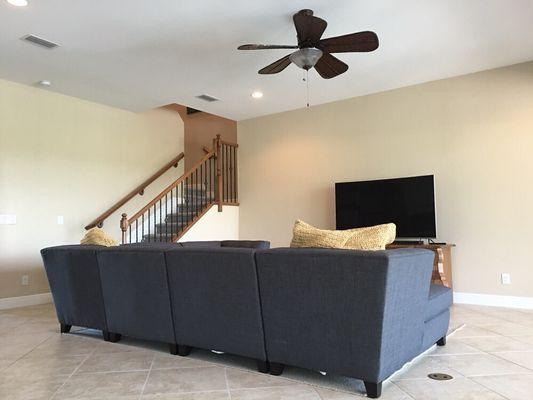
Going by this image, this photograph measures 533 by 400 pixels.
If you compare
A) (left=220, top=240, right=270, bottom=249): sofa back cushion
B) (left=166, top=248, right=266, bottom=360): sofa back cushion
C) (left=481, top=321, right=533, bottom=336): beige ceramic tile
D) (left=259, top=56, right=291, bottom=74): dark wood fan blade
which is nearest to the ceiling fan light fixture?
(left=259, top=56, right=291, bottom=74): dark wood fan blade

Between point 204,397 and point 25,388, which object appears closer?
point 204,397

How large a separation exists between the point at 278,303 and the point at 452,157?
142 inches

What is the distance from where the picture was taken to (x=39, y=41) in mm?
3945

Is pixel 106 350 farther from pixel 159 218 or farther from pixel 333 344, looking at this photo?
pixel 159 218

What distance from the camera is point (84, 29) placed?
3723 mm

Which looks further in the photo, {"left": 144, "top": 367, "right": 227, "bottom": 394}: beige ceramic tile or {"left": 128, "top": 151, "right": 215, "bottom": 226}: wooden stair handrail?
{"left": 128, "top": 151, "right": 215, "bottom": 226}: wooden stair handrail

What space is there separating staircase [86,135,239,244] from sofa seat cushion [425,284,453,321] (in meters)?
3.99

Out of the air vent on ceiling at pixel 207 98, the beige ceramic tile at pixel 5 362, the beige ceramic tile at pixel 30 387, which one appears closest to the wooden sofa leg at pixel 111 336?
the beige ceramic tile at pixel 5 362

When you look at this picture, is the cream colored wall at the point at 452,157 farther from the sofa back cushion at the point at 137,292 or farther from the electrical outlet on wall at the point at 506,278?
the sofa back cushion at the point at 137,292

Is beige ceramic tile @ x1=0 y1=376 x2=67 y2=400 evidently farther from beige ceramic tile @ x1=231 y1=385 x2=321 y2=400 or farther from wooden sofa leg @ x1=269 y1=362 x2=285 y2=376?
wooden sofa leg @ x1=269 y1=362 x2=285 y2=376

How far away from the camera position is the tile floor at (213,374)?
2260 mm

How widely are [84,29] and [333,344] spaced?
3.36 m

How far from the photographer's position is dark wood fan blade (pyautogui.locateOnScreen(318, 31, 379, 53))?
322 cm

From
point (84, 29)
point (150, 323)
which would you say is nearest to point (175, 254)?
point (150, 323)
